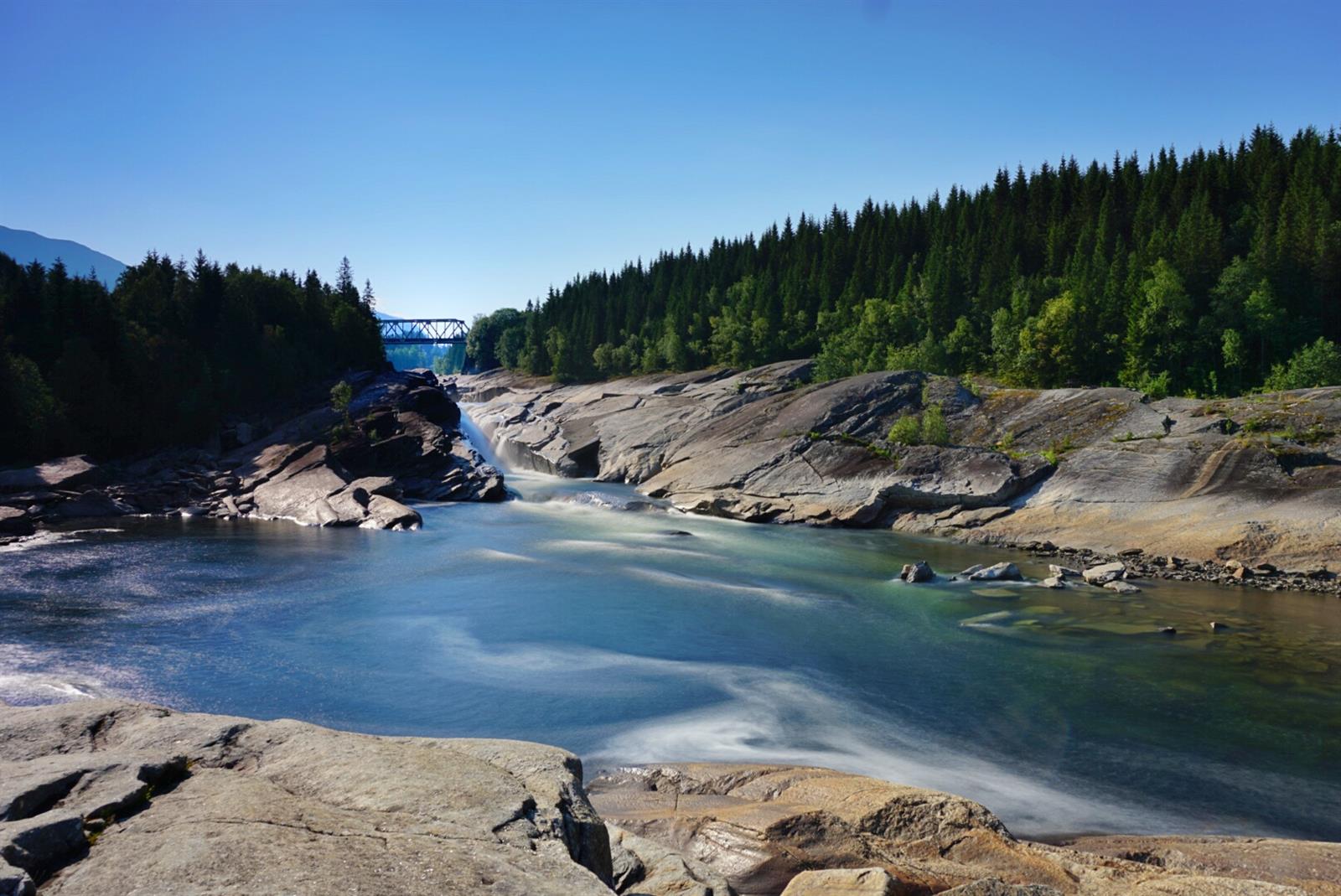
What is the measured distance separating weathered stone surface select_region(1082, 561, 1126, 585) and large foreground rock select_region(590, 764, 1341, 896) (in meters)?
23.8

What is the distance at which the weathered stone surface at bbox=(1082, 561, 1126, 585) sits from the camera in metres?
35.0

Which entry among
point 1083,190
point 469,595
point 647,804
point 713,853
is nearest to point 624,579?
point 469,595

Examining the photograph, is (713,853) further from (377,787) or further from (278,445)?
(278,445)

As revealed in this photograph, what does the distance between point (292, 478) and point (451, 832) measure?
5566cm

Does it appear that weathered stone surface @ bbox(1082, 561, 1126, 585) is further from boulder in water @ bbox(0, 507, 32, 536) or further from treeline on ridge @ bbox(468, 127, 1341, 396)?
boulder in water @ bbox(0, 507, 32, 536)

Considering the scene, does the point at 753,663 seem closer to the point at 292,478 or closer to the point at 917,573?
the point at 917,573

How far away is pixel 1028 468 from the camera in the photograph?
47844 millimetres

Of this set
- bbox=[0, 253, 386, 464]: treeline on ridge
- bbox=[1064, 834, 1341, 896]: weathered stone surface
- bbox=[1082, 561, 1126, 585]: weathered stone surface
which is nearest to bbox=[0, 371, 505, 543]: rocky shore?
bbox=[0, 253, 386, 464]: treeline on ridge

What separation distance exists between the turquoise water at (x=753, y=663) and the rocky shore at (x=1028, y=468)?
4861 millimetres

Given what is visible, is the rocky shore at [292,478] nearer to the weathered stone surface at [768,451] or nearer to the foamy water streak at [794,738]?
the weathered stone surface at [768,451]

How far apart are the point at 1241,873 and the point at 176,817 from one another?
44.1 ft

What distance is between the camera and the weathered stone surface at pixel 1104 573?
35.0 m

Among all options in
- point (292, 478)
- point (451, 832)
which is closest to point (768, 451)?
point (292, 478)

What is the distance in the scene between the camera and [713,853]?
10.9 m
